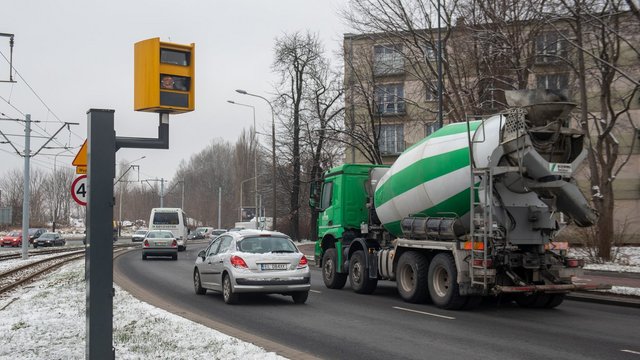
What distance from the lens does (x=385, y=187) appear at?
16844 mm

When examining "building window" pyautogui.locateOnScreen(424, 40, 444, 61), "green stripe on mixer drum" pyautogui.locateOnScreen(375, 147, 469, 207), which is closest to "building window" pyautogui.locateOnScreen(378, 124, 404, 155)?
"building window" pyautogui.locateOnScreen(424, 40, 444, 61)

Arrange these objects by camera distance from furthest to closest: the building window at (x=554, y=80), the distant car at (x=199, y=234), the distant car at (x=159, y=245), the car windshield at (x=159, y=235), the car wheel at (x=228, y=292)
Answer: the distant car at (x=199, y=234)
the car windshield at (x=159, y=235)
the distant car at (x=159, y=245)
the building window at (x=554, y=80)
the car wheel at (x=228, y=292)

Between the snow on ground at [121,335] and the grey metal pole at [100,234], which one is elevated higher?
the grey metal pole at [100,234]

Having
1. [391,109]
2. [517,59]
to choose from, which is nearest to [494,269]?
[517,59]

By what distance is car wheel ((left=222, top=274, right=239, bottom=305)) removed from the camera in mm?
14608

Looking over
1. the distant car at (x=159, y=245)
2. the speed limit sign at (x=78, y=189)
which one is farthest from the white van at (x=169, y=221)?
the speed limit sign at (x=78, y=189)

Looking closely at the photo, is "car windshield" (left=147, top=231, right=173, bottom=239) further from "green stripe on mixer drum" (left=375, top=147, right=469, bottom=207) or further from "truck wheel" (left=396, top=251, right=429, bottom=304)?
"truck wheel" (left=396, top=251, right=429, bottom=304)

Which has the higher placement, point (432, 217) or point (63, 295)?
point (432, 217)

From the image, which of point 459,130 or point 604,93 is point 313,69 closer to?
point 604,93

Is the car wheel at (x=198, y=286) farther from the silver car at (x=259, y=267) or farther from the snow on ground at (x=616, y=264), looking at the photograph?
the snow on ground at (x=616, y=264)

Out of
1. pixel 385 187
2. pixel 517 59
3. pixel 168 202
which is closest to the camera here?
pixel 385 187

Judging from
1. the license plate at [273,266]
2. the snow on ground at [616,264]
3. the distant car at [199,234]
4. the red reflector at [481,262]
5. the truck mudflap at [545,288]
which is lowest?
the distant car at [199,234]

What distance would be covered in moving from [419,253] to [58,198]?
100m

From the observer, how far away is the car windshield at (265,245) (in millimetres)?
14828
